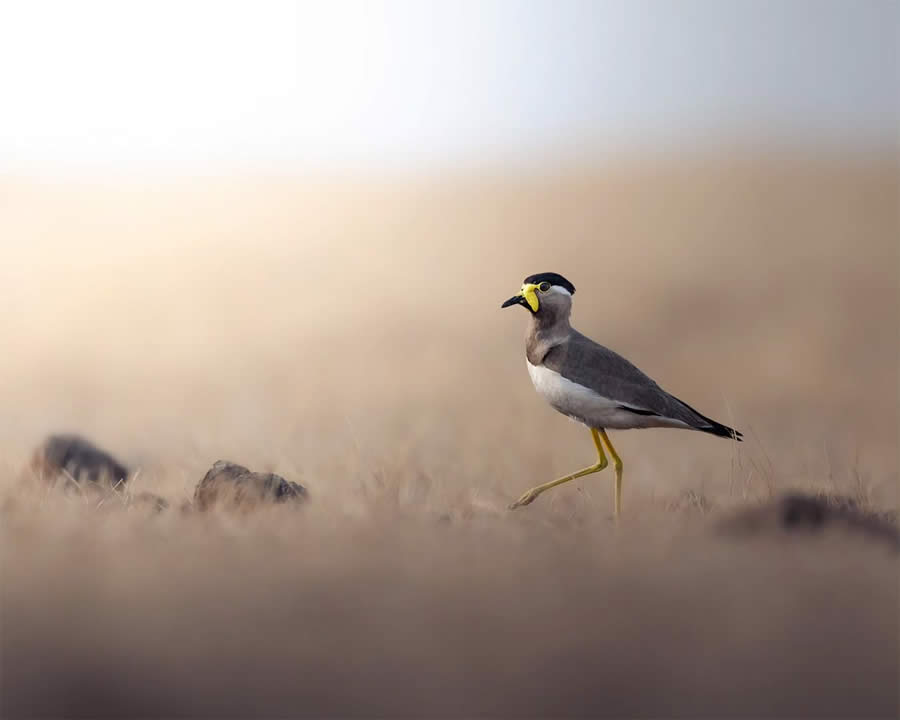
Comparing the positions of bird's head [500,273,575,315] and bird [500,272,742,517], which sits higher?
bird's head [500,273,575,315]

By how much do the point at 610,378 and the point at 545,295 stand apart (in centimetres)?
Answer: 49

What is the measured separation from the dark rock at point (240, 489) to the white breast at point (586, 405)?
4.17 feet

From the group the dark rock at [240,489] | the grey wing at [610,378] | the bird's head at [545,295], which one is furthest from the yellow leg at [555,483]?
the dark rock at [240,489]

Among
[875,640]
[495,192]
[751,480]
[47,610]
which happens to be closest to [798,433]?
[751,480]

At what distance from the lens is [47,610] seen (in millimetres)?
3094

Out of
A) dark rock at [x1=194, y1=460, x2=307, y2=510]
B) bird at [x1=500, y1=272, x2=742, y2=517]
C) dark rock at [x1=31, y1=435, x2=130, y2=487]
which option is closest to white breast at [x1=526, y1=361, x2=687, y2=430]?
bird at [x1=500, y1=272, x2=742, y2=517]

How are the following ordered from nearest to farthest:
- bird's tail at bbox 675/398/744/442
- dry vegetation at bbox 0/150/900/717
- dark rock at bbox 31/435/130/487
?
dry vegetation at bbox 0/150/900/717 < bird's tail at bbox 675/398/744/442 < dark rock at bbox 31/435/130/487

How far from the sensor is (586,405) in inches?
197

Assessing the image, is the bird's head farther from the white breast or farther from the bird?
the white breast

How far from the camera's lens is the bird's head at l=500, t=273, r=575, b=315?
4996 millimetres

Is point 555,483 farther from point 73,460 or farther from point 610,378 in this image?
point 73,460

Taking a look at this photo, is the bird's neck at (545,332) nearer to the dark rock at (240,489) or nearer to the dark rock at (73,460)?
the dark rock at (240,489)

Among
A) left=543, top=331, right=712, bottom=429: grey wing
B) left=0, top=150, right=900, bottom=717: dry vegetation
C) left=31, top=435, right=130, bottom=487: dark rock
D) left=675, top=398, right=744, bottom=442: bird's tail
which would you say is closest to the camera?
left=0, top=150, right=900, bottom=717: dry vegetation

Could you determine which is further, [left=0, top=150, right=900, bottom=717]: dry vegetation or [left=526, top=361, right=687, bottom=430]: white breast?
[left=526, top=361, right=687, bottom=430]: white breast
